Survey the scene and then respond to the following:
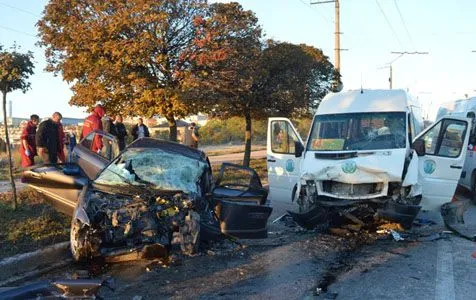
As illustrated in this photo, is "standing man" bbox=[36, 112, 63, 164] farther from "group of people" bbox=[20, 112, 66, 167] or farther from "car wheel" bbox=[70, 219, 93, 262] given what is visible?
"car wheel" bbox=[70, 219, 93, 262]

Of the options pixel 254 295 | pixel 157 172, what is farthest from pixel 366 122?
pixel 254 295

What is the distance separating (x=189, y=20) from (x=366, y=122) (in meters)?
6.75

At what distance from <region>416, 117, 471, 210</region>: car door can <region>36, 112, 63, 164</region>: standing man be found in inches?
291

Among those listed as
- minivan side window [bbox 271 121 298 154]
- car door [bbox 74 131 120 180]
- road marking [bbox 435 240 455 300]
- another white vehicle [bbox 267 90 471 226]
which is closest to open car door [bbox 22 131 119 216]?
car door [bbox 74 131 120 180]

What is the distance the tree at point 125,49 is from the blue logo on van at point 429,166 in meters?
6.83

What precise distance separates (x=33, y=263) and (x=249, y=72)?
1007 cm

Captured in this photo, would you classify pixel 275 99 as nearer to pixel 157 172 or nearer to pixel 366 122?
pixel 366 122

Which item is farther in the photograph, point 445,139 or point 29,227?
point 445,139

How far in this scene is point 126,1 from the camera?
13.4m

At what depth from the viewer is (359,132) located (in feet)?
30.3

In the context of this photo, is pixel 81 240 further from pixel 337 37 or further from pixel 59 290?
pixel 337 37

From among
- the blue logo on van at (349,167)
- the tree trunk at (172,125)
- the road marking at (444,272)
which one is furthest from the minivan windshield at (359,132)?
the tree trunk at (172,125)

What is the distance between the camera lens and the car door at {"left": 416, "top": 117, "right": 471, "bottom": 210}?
8.74 m

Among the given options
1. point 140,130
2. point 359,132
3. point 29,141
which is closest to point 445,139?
point 359,132
